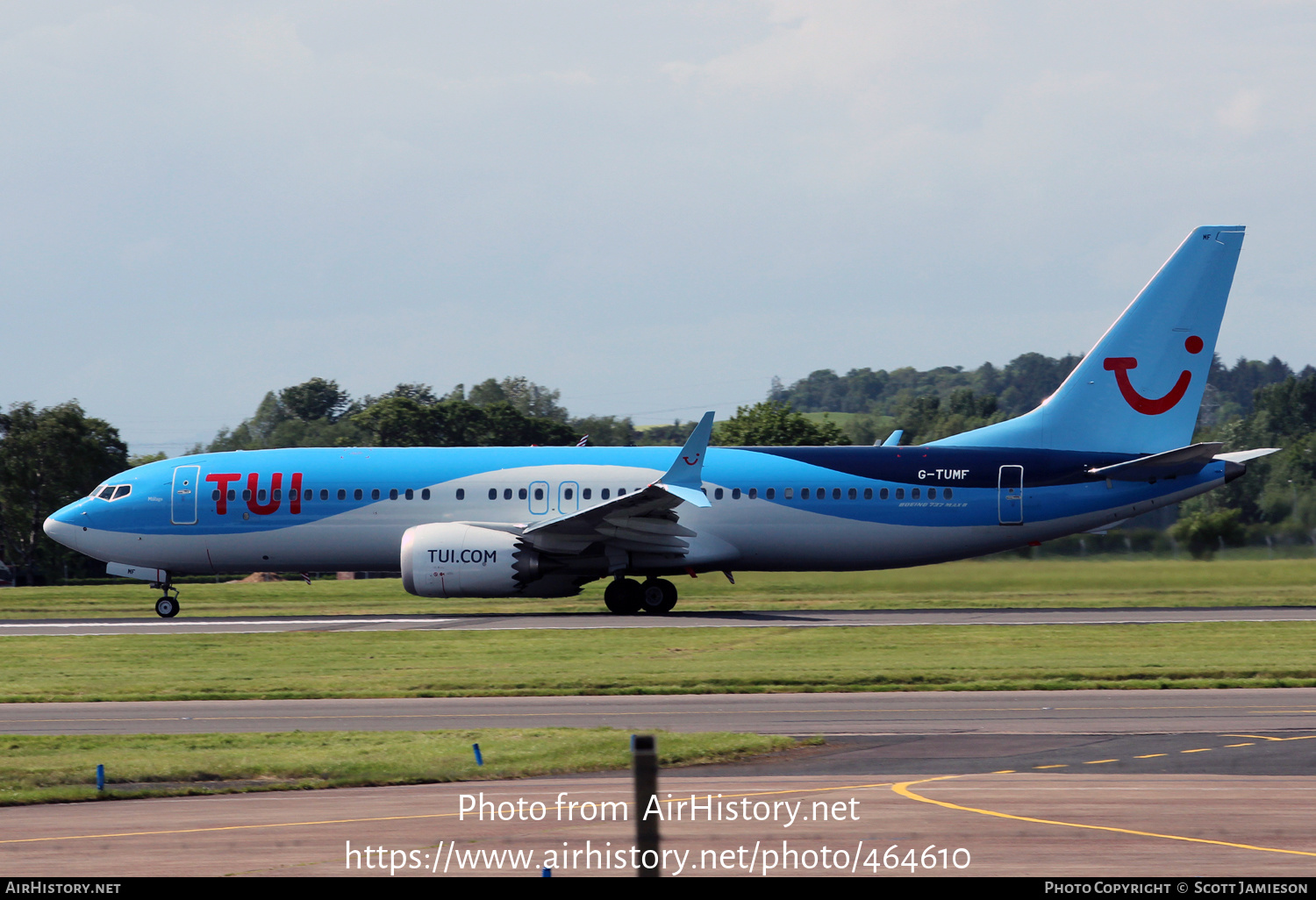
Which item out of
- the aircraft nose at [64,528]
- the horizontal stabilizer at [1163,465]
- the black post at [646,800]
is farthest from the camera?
the aircraft nose at [64,528]

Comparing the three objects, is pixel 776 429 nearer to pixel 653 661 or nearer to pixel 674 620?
pixel 674 620

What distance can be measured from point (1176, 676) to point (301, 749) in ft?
45.2

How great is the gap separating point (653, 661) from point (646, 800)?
18.7 metres

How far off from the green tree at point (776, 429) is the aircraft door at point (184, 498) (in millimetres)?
38817

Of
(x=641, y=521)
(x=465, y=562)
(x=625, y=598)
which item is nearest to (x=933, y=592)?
(x=625, y=598)

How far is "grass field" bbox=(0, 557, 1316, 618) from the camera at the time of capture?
1394 inches

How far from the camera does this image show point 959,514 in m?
34.4

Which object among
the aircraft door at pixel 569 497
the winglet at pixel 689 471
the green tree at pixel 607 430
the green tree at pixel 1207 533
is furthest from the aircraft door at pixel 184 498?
the green tree at pixel 607 430

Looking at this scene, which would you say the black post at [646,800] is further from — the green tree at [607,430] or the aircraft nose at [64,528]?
the green tree at [607,430]

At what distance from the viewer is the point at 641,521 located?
34.2 m

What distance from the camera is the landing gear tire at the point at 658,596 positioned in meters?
34.9

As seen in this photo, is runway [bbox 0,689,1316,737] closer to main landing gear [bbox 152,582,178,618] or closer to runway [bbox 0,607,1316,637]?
runway [bbox 0,607,1316,637]
